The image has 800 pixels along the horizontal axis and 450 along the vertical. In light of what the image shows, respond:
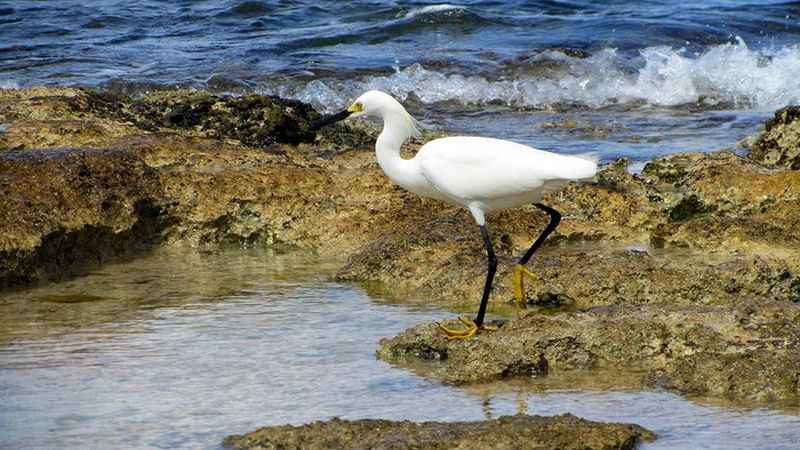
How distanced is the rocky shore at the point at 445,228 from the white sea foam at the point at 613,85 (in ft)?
18.5

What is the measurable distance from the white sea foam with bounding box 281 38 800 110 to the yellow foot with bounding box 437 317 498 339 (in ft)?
29.8

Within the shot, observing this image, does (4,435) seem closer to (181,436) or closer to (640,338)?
(181,436)

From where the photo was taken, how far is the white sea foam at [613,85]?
49.3ft

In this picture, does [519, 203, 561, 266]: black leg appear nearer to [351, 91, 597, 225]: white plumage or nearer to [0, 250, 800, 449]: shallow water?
[351, 91, 597, 225]: white plumage

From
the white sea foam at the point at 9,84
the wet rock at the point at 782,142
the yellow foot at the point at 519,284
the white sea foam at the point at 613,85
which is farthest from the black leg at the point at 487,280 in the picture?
the white sea foam at the point at 9,84

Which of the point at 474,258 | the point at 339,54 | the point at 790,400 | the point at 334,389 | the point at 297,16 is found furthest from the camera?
the point at 297,16

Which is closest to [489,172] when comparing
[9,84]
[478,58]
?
[9,84]

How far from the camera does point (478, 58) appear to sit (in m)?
16.8

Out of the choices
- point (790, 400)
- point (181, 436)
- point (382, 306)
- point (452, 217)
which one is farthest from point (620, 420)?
point (452, 217)

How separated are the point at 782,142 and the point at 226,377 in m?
4.87

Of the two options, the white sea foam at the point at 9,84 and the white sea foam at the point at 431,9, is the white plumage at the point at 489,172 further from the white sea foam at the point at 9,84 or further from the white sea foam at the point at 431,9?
the white sea foam at the point at 431,9

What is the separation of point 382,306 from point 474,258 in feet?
2.16

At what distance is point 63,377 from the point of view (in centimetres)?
497

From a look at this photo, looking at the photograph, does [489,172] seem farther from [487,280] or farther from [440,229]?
[440,229]
